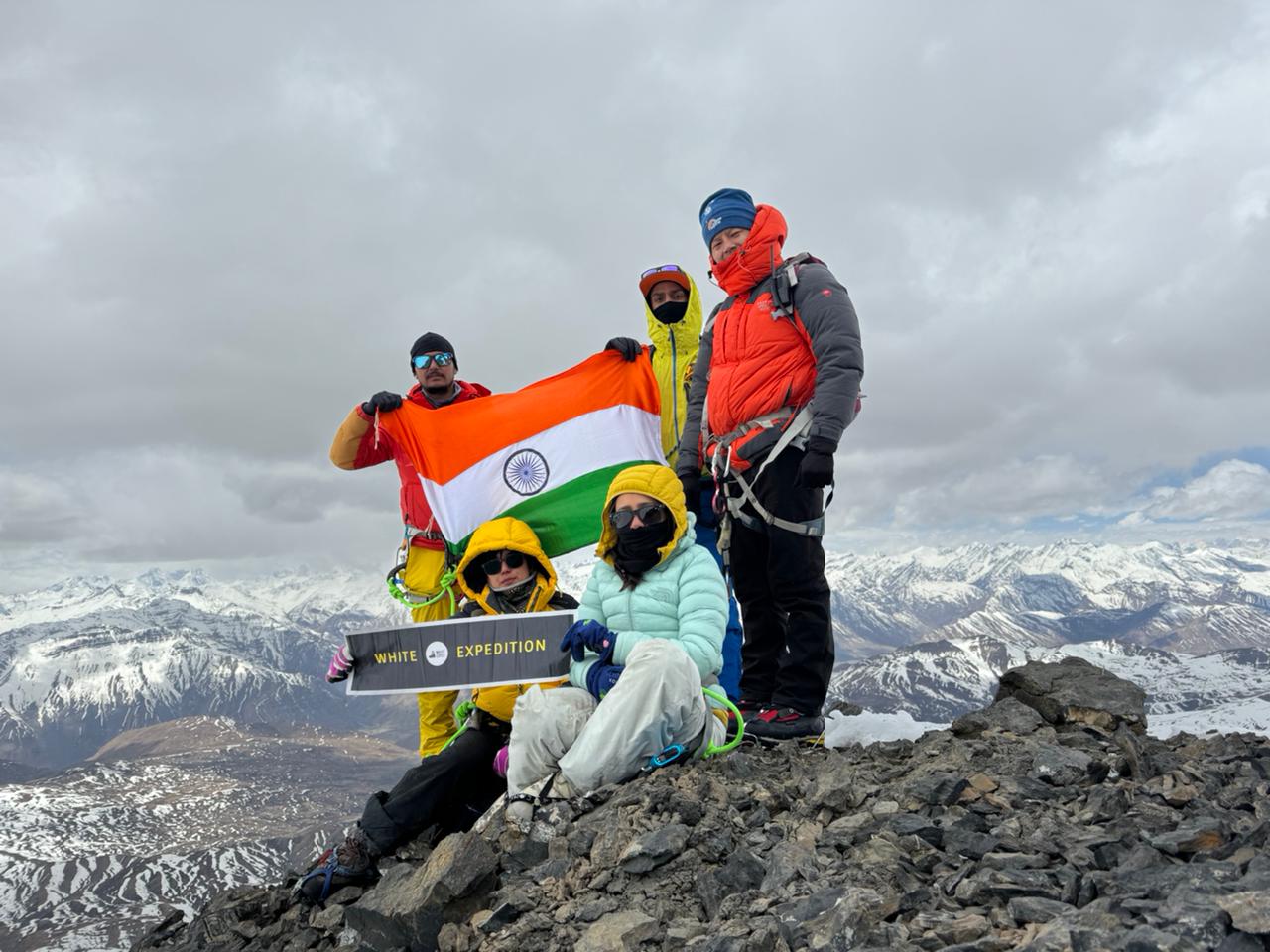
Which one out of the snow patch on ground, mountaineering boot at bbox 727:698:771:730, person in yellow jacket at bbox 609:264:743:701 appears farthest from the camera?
person in yellow jacket at bbox 609:264:743:701

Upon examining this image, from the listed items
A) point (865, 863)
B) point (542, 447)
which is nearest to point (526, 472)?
point (542, 447)

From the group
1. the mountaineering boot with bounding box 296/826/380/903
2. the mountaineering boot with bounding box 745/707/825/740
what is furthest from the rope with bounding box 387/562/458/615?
the mountaineering boot with bounding box 745/707/825/740

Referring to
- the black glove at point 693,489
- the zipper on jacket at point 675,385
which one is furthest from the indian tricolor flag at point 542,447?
the black glove at point 693,489

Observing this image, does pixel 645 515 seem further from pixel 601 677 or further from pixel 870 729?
pixel 870 729

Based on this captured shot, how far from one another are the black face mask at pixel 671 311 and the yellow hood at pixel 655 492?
12.4 feet

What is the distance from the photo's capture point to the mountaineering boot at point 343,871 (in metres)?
7.04

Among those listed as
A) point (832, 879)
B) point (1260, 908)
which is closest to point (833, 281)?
point (832, 879)

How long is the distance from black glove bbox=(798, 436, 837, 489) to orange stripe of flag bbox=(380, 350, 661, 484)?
4.42 meters

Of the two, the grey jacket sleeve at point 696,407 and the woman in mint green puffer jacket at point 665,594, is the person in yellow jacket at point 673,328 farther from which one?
the woman in mint green puffer jacket at point 665,594

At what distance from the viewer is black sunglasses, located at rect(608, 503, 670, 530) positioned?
302 inches

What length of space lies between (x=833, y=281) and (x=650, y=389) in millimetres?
4040

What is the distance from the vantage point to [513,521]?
365 inches

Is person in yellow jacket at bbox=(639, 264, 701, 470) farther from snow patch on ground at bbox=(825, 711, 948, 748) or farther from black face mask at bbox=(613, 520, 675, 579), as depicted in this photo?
snow patch on ground at bbox=(825, 711, 948, 748)

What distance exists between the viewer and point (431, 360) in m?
11.6
